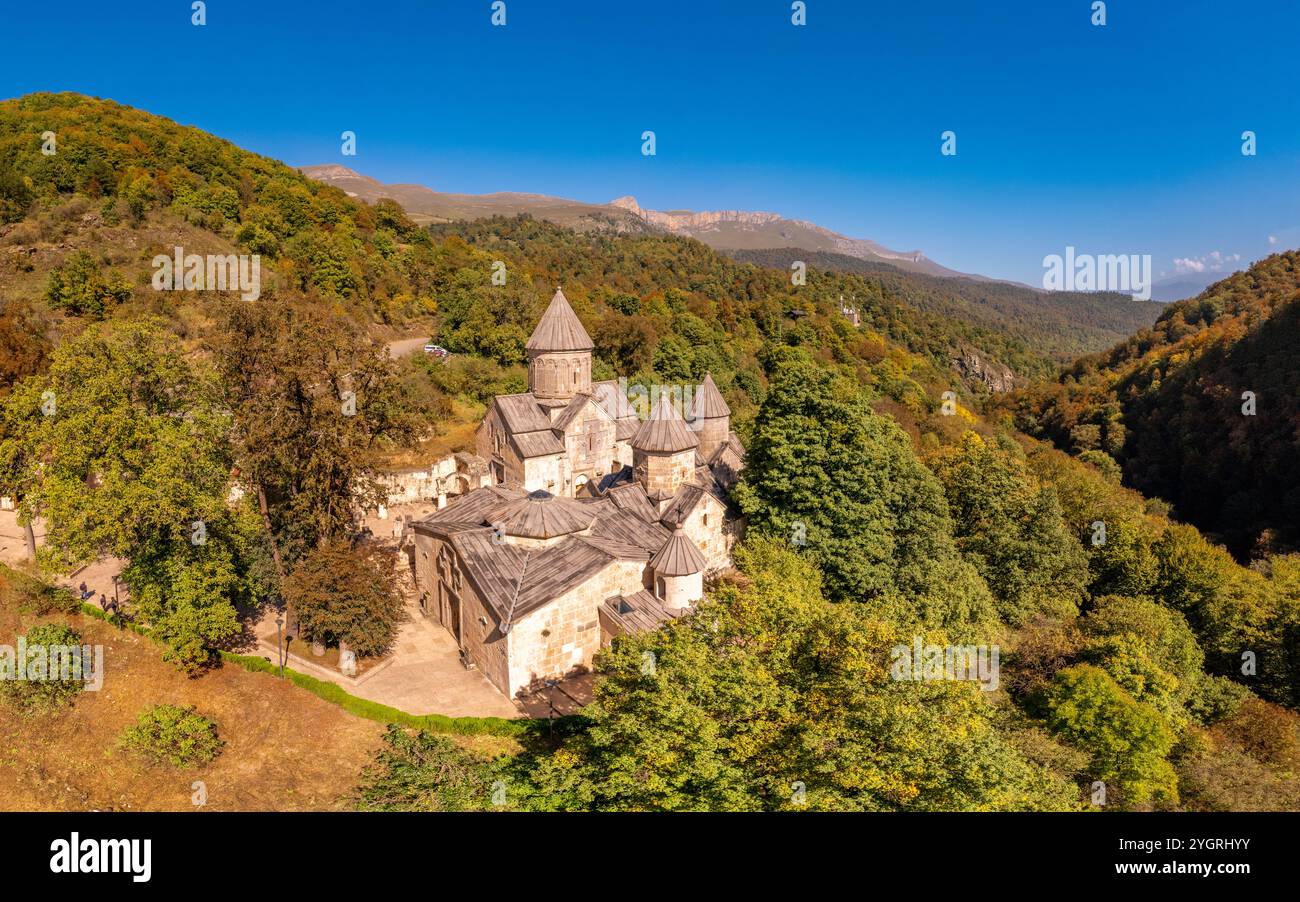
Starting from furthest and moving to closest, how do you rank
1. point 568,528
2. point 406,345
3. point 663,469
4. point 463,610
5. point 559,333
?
point 406,345 < point 559,333 < point 663,469 < point 568,528 < point 463,610

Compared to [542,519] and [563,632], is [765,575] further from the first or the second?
[542,519]

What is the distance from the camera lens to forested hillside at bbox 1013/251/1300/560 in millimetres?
60213

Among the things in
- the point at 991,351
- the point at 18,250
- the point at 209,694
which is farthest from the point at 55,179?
the point at 991,351

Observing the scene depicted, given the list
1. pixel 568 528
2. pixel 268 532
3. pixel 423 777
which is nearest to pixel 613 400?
pixel 568 528

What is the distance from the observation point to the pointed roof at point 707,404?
1533 inches

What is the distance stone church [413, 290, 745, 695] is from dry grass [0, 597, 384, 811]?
19.1 ft

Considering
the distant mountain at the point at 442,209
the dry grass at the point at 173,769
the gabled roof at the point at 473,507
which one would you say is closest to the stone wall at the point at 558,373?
the gabled roof at the point at 473,507

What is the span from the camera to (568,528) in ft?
84.6

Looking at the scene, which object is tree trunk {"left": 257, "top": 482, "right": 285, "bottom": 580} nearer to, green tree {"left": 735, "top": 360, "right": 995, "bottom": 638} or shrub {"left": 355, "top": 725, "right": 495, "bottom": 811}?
shrub {"left": 355, "top": 725, "right": 495, "bottom": 811}

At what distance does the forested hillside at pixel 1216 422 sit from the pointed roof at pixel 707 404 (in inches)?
1903

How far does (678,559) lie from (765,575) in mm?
3482

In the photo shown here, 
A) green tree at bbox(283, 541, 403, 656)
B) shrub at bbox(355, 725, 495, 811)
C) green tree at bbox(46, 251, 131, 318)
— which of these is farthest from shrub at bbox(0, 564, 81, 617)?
green tree at bbox(46, 251, 131, 318)

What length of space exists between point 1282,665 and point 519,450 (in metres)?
39.5

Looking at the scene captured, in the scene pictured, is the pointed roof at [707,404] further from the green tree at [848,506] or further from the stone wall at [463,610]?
the stone wall at [463,610]
